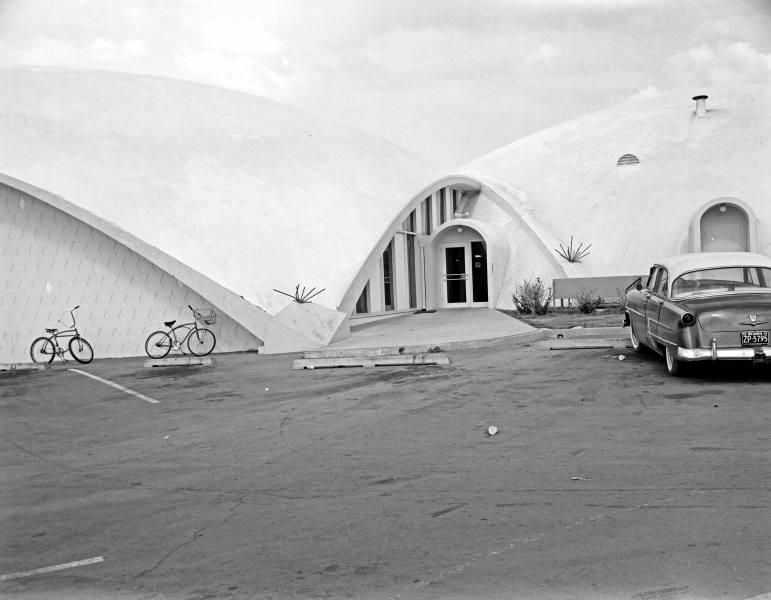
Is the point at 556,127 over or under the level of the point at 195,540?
over

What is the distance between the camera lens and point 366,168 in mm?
21812

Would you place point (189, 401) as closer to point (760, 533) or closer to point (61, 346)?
point (760, 533)

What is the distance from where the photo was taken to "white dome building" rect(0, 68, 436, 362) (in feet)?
52.5

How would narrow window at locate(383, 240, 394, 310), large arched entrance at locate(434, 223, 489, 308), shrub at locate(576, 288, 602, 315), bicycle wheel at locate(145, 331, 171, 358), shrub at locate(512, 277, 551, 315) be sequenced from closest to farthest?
bicycle wheel at locate(145, 331, 171, 358)
shrub at locate(576, 288, 602, 315)
shrub at locate(512, 277, 551, 315)
narrow window at locate(383, 240, 394, 310)
large arched entrance at locate(434, 223, 489, 308)

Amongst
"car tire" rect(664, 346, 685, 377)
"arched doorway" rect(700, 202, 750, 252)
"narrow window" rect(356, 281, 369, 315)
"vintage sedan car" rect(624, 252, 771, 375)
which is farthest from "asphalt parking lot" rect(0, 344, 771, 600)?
"arched doorway" rect(700, 202, 750, 252)

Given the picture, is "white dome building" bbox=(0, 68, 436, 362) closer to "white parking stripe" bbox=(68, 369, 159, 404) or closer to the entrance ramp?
the entrance ramp

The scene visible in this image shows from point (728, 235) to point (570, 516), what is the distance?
2003cm

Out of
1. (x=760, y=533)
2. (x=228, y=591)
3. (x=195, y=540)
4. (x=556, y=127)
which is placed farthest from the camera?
(x=556, y=127)

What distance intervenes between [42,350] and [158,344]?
2.62 m

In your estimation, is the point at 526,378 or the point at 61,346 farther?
the point at 61,346

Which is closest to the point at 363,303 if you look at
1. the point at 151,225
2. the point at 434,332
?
the point at 434,332

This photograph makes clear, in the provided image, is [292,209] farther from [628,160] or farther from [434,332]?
[628,160]

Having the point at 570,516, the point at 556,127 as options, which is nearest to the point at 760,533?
the point at 570,516

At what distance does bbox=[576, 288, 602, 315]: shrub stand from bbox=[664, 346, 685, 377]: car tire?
10838 millimetres
